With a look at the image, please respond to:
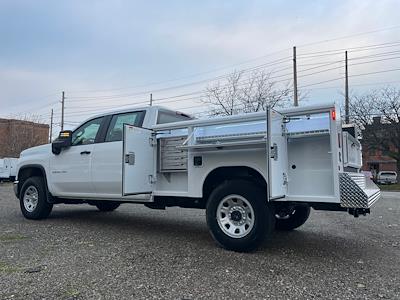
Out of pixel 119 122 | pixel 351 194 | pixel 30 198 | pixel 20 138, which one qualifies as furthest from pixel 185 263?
pixel 20 138

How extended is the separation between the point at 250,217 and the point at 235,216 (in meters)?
0.23

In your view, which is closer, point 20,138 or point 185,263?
point 185,263

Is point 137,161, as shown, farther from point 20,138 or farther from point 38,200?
point 20,138

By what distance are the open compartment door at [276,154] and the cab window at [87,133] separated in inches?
150

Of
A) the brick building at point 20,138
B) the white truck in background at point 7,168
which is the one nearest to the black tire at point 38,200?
the white truck in background at point 7,168

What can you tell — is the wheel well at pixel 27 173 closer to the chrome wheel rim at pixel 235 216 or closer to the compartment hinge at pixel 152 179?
the compartment hinge at pixel 152 179

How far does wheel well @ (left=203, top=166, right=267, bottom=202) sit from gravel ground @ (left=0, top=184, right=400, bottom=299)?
905 mm

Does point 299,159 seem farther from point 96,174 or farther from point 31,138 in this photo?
point 31,138

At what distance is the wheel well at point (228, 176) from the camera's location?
5.26 meters

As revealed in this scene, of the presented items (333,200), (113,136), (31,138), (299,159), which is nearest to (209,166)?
(299,159)

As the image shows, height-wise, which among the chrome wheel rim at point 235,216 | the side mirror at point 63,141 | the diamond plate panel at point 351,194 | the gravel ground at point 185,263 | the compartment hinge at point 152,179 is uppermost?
the side mirror at point 63,141

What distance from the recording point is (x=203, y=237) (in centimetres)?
635

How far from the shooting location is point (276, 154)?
4.77 meters

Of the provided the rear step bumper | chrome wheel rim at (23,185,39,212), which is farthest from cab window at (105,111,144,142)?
the rear step bumper
